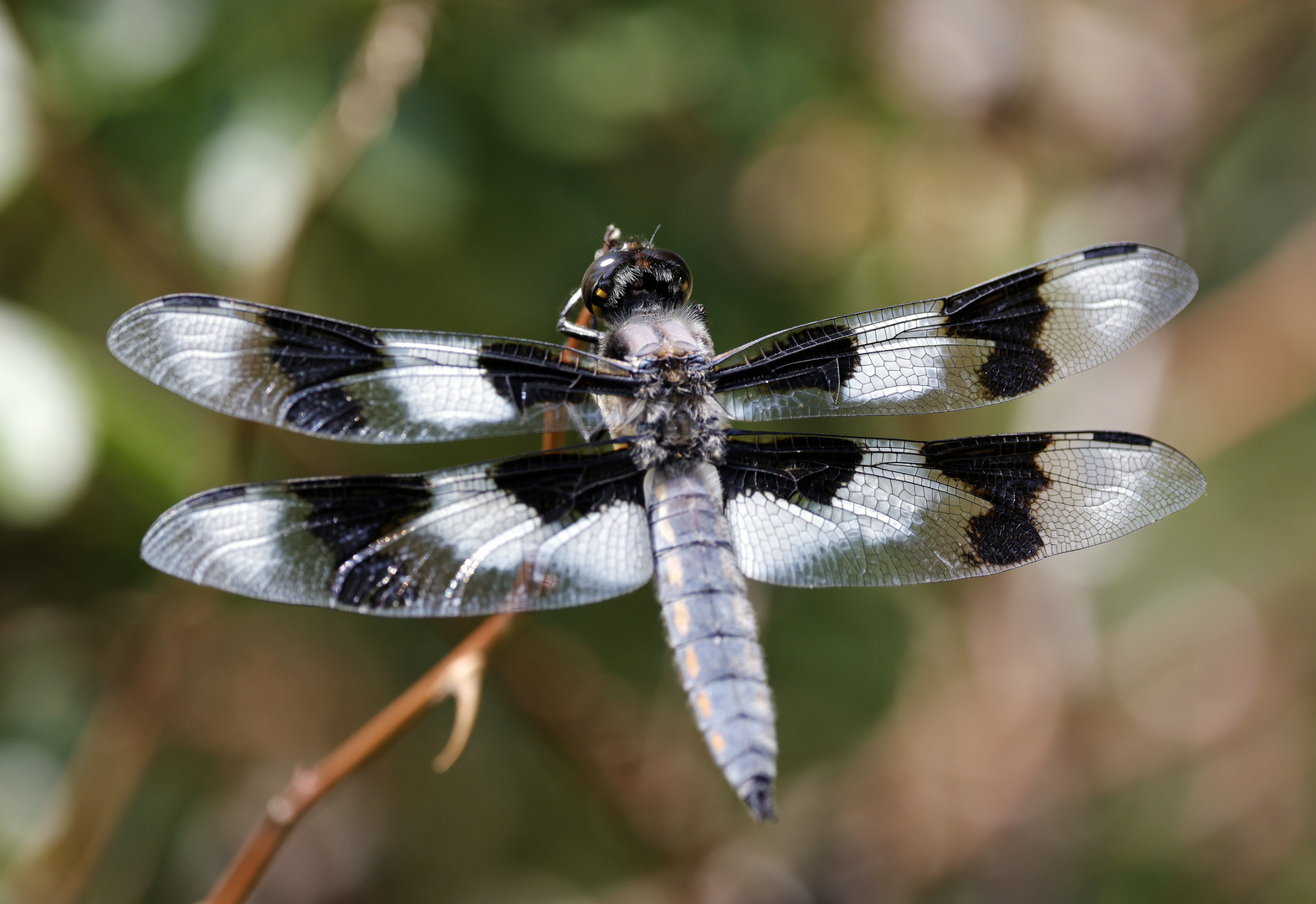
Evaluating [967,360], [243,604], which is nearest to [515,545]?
[967,360]

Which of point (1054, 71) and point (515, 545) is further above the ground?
point (1054, 71)

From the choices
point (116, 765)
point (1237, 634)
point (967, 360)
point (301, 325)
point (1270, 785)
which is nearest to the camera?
point (301, 325)

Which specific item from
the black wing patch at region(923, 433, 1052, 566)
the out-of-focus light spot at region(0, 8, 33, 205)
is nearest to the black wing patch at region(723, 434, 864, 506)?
the black wing patch at region(923, 433, 1052, 566)

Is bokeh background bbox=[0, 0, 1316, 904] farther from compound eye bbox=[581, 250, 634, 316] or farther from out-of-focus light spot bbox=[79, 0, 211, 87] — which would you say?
compound eye bbox=[581, 250, 634, 316]

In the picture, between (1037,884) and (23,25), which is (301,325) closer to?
(23,25)

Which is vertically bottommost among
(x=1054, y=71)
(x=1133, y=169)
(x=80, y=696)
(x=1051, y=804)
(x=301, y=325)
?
(x=1051, y=804)

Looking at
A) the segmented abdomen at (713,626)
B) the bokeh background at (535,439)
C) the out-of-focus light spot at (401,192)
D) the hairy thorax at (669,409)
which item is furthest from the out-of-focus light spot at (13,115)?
the segmented abdomen at (713,626)
